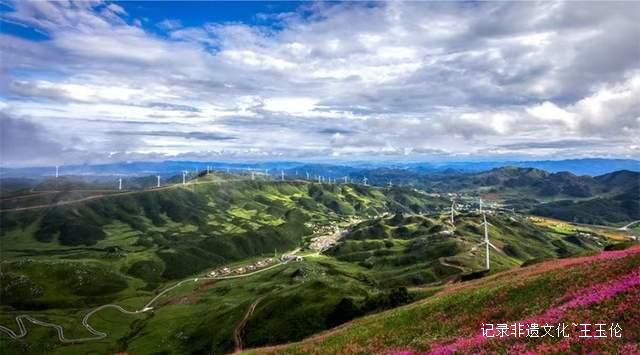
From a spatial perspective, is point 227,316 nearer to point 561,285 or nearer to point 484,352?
point 561,285

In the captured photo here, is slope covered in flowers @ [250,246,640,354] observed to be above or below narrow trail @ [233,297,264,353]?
above

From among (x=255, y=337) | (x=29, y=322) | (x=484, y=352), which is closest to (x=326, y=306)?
(x=255, y=337)

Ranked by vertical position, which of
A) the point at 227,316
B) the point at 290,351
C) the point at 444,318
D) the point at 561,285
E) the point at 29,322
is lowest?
the point at 29,322

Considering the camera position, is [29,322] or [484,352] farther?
[29,322]

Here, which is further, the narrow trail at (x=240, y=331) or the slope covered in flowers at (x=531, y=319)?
the narrow trail at (x=240, y=331)

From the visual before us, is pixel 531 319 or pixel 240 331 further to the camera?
pixel 240 331

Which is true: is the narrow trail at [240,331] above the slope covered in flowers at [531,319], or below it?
below

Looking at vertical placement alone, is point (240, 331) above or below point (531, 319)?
below

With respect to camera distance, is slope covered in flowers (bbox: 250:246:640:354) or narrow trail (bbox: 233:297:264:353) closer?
slope covered in flowers (bbox: 250:246:640:354)
